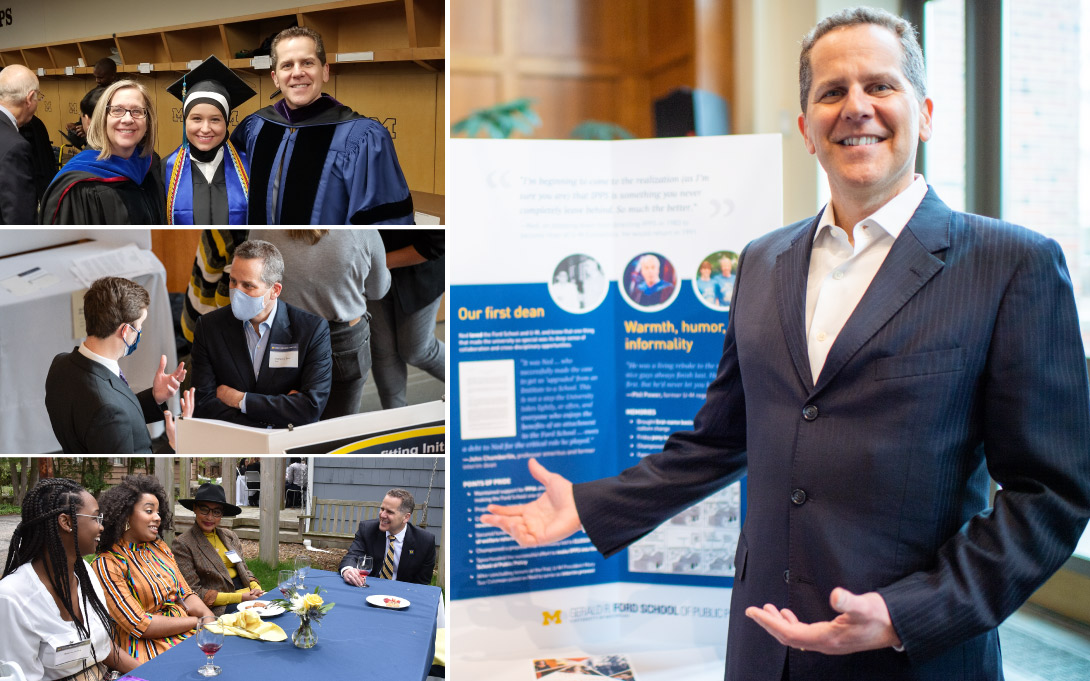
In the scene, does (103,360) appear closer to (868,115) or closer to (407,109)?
(407,109)

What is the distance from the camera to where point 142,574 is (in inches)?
101

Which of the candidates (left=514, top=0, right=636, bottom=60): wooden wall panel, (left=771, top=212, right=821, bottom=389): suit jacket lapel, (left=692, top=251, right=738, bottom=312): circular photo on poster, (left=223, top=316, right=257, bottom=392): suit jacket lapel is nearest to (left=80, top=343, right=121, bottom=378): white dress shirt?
(left=223, top=316, right=257, bottom=392): suit jacket lapel

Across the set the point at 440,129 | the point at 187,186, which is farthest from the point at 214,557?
the point at 440,129

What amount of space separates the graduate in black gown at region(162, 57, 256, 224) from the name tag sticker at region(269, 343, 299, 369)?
0.44 meters

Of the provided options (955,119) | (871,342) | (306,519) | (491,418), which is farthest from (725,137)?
(306,519)

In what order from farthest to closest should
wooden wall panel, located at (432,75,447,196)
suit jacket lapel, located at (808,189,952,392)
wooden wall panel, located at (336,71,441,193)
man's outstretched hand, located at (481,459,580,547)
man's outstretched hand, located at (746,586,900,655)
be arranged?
wooden wall panel, located at (432,75,447,196) → wooden wall panel, located at (336,71,441,193) → man's outstretched hand, located at (481,459,580,547) → suit jacket lapel, located at (808,189,952,392) → man's outstretched hand, located at (746,586,900,655)

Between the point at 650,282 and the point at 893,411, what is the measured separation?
167cm

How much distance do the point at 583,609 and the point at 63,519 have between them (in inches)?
69.1

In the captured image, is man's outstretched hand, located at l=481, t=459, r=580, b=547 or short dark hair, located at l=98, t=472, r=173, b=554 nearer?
man's outstretched hand, located at l=481, t=459, r=580, b=547

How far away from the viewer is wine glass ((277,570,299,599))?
249 centimetres

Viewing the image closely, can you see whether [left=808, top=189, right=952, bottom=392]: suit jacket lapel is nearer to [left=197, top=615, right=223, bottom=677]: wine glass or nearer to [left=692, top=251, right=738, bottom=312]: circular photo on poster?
[left=692, top=251, right=738, bottom=312]: circular photo on poster

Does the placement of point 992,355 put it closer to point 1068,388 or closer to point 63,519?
point 1068,388

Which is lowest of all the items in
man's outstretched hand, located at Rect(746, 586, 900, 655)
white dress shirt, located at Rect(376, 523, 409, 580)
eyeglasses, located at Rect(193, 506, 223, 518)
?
white dress shirt, located at Rect(376, 523, 409, 580)

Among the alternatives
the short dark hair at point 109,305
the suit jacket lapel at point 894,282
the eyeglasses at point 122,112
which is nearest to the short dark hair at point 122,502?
the short dark hair at point 109,305
